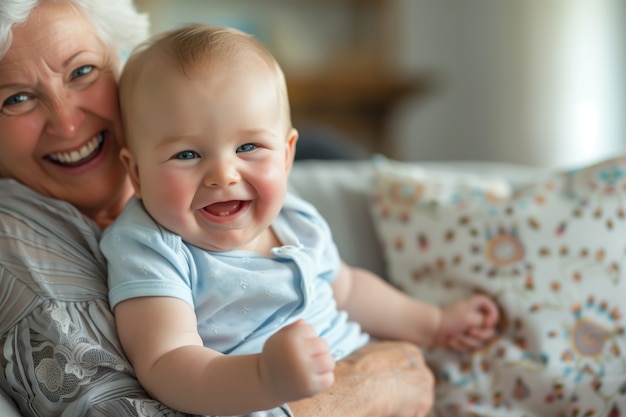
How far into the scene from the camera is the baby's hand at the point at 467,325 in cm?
134

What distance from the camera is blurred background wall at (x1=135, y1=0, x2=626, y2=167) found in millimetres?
3658

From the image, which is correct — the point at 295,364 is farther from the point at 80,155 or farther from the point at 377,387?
the point at 80,155

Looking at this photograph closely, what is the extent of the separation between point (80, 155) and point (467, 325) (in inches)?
29.8

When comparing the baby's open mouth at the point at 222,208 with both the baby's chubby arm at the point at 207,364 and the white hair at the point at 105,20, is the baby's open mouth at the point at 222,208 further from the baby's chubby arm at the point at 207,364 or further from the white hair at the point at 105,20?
the white hair at the point at 105,20

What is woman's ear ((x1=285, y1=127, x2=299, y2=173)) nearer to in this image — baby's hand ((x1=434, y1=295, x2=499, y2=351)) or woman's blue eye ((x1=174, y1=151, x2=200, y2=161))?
woman's blue eye ((x1=174, y1=151, x2=200, y2=161))

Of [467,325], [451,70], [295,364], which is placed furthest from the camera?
[451,70]

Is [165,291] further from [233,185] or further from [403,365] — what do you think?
[403,365]

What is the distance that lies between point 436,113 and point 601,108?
1210 millimetres

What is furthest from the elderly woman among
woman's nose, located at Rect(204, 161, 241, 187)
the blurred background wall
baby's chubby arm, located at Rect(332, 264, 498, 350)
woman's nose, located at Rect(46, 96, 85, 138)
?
the blurred background wall

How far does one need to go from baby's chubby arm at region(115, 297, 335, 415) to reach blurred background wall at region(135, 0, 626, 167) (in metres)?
2.93

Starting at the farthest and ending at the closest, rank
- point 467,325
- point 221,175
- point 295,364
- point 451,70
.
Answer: point 451,70 → point 467,325 → point 221,175 → point 295,364

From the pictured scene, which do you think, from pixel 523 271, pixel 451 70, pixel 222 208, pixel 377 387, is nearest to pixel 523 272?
pixel 523 271

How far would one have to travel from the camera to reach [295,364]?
76 centimetres

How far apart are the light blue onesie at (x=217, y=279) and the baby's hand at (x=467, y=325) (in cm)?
37
